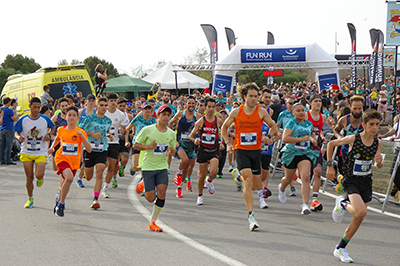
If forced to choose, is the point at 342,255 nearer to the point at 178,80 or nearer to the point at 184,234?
the point at 184,234

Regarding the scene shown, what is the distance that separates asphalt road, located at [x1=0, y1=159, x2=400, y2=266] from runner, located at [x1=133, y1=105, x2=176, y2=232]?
55cm

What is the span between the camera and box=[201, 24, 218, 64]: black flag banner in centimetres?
2972

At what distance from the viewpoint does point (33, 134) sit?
29.5ft

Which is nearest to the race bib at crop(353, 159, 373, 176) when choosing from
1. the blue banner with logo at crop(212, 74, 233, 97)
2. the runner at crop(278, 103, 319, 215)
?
the runner at crop(278, 103, 319, 215)

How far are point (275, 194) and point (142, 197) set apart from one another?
2.86 metres

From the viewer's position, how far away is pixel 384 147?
9523mm

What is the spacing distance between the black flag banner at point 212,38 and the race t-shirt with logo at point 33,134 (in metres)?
21.2

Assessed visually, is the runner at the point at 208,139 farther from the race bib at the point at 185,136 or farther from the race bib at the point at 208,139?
the race bib at the point at 185,136

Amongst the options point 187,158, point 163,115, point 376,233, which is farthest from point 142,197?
point 376,233

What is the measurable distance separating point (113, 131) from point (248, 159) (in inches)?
145

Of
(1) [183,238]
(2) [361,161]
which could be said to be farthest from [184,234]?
(2) [361,161]

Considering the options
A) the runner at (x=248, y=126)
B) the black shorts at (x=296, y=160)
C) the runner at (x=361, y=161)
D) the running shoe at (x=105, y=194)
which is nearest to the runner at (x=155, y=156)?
the runner at (x=248, y=126)

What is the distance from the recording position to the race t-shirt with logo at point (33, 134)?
895cm

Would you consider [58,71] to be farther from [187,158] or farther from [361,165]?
[361,165]
